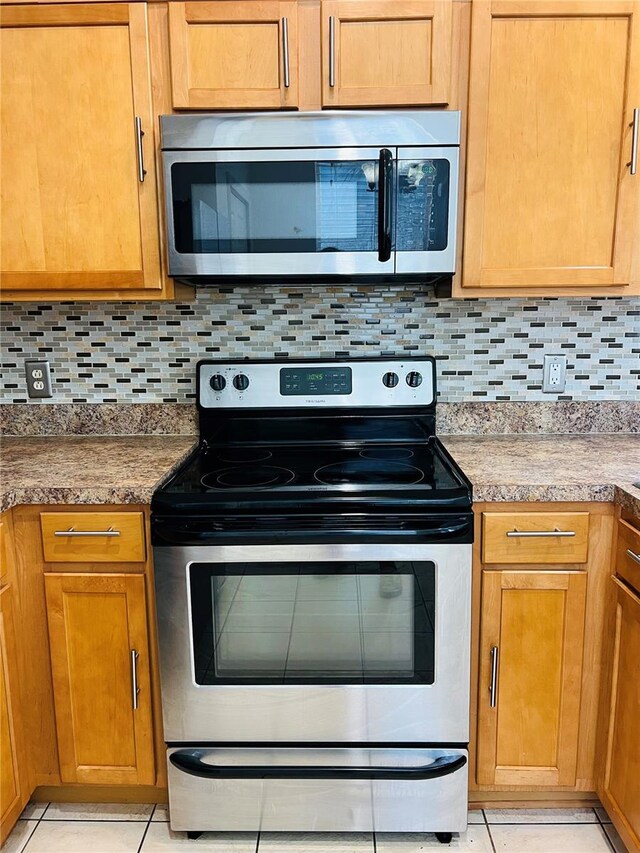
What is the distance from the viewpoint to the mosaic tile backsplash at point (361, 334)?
187cm

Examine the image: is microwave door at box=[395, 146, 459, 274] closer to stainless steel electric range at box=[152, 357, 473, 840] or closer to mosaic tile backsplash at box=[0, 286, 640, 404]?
mosaic tile backsplash at box=[0, 286, 640, 404]

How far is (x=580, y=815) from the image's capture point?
156cm

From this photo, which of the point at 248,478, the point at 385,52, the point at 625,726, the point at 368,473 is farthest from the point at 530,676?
the point at 385,52

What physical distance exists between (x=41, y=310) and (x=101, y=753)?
51.8 inches

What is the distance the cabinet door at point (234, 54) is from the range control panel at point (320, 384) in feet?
2.39

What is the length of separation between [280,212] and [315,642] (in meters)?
1.08

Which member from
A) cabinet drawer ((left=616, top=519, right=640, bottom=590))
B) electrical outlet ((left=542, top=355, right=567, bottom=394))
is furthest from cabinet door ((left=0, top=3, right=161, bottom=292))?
cabinet drawer ((left=616, top=519, right=640, bottom=590))

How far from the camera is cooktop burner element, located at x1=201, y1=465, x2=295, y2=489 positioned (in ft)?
4.78

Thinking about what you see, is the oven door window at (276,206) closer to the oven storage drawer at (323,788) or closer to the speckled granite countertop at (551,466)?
the speckled granite countertop at (551,466)

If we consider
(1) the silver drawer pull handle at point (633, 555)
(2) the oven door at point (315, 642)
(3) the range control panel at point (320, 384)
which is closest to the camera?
(1) the silver drawer pull handle at point (633, 555)

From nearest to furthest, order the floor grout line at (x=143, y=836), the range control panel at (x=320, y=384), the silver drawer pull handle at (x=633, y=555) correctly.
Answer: the silver drawer pull handle at (x=633, y=555), the floor grout line at (x=143, y=836), the range control panel at (x=320, y=384)

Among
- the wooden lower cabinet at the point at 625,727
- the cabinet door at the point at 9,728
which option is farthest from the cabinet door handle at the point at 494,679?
the cabinet door at the point at 9,728

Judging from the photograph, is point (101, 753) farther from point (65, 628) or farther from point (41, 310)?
point (41, 310)

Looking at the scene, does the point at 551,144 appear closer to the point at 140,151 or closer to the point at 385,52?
the point at 385,52
